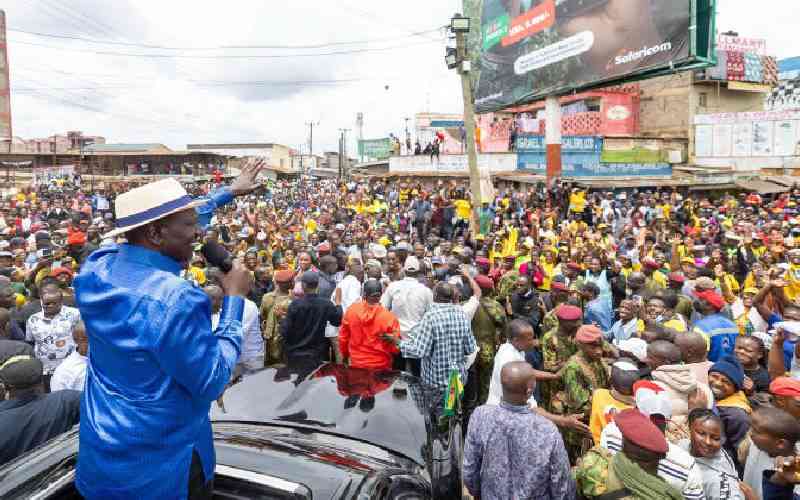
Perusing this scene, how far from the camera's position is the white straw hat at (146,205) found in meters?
1.75

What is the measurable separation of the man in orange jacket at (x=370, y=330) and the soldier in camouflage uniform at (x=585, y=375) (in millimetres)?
1707

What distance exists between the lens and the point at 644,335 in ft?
15.1

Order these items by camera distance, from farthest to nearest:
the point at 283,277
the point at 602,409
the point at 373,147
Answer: the point at 373,147, the point at 283,277, the point at 602,409

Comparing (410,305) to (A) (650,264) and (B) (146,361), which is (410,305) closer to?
(A) (650,264)

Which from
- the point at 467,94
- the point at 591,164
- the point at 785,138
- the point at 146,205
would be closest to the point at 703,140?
the point at 785,138

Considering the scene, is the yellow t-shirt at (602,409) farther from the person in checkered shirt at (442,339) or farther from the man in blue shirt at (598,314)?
the man in blue shirt at (598,314)

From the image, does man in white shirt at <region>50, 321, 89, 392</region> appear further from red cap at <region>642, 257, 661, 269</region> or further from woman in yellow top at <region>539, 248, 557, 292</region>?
red cap at <region>642, 257, 661, 269</region>

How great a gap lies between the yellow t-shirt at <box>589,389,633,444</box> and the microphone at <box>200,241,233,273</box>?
2.50 meters

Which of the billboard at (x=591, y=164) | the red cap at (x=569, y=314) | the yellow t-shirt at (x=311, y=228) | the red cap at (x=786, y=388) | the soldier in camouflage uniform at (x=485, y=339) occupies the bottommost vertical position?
the soldier in camouflage uniform at (x=485, y=339)

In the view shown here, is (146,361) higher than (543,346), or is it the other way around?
(146,361)

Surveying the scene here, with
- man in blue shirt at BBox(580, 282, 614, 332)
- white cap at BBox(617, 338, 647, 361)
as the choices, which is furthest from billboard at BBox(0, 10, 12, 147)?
white cap at BBox(617, 338, 647, 361)

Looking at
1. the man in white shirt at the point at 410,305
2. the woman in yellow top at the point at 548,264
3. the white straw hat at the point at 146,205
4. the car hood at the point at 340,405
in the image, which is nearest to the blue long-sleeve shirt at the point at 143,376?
the white straw hat at the point at 146,205

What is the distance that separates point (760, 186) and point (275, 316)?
21.8 m

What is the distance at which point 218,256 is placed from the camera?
6.32ft
